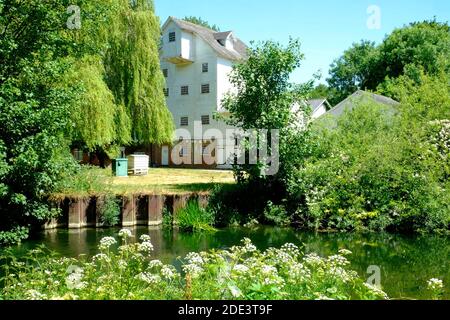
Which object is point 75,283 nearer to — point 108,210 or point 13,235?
point 13,235

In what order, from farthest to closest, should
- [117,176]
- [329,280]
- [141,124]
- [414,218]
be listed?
[141,124] < [117,176] < [414,218] < [329,280]

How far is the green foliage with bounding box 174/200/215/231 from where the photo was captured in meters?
15.7

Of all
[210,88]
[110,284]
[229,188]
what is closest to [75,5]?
→ [229,188]

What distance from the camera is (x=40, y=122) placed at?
11.8 metres

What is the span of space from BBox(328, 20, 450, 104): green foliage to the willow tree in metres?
18.4

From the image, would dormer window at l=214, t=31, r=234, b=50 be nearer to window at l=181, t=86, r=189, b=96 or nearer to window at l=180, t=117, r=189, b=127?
window at l=181, t=86, r=189, b=96

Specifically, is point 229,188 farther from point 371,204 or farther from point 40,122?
point 40,122

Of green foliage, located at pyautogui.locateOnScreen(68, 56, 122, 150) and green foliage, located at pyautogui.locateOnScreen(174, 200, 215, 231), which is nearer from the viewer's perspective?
green foliage, located at pyautogui.locateOnScreen(174, 200, 215, 231)

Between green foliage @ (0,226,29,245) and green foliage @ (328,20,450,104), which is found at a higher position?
green foliage @ (328,20,450,104)

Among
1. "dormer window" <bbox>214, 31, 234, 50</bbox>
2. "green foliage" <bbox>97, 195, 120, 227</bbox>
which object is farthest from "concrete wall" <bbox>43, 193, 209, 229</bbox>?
"dormer window" <bbox>214, 31, 234, 50</bbox>

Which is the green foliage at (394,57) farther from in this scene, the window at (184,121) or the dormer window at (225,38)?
the window at (184,121)

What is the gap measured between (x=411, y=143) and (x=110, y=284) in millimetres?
13661

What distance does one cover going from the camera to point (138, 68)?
84.9ft

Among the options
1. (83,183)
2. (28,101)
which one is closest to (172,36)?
(83,183)
